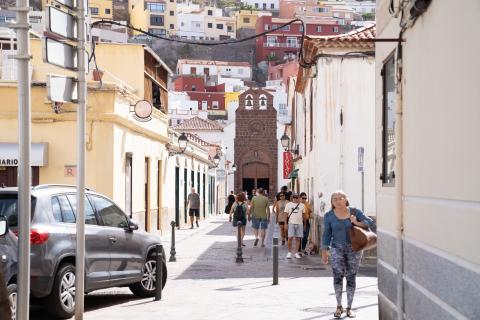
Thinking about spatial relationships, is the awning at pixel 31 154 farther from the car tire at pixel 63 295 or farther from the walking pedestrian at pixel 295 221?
the car tire at pixel 63 295

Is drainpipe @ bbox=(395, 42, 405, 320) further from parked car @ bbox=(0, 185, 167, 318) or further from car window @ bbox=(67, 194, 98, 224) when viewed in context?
car window @ bbox=(67, 194, 98, 224)

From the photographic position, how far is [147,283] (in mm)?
12445

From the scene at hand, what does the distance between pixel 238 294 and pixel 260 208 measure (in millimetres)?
10863

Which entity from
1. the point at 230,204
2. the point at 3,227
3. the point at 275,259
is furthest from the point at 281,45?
the point at 3,227

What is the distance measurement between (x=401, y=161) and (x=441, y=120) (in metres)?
1.64

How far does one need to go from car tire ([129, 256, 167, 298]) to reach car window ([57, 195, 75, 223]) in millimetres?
1930

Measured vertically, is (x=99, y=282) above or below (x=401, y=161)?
below

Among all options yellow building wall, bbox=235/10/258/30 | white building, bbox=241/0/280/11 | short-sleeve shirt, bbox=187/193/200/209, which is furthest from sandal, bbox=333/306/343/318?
white building, bbox=241/0/280/11

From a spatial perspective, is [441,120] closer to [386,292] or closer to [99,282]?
[386,292]

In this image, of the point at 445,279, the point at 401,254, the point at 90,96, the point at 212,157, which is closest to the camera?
the point at 445,279

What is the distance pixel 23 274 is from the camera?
679cm

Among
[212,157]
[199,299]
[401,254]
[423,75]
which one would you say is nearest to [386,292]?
[401,254]

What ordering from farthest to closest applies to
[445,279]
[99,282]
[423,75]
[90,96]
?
[90,96] → [99,282] → [423,75] → [445,279]

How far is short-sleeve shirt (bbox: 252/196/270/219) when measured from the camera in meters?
23.8
